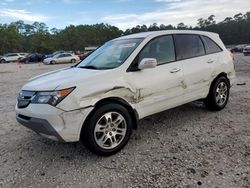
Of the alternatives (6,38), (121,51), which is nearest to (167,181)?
(121,51)

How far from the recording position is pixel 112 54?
4672mm

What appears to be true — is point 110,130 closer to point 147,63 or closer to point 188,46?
point 147,63

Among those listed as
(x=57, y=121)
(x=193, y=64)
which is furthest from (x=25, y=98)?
(x=193, y=64)

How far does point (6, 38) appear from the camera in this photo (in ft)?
255

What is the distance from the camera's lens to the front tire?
3658 millimetres

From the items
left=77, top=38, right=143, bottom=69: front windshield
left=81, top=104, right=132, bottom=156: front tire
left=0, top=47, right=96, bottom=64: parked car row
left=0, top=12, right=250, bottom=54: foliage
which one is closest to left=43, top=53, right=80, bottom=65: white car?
left=0, top=47, right=96, bottom=64: parked car row

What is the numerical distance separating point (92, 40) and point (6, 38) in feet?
92.4

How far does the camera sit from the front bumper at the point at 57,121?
3469 mm

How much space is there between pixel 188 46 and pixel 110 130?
7.79 ft

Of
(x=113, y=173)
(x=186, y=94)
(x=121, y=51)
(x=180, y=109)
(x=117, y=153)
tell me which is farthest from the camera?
(x=180, y=109)

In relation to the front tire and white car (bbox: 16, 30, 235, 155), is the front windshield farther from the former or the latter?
Result: the front tire

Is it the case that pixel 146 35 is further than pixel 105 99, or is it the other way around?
pixel 146 35

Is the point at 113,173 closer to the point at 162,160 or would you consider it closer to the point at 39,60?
the point at 162,160

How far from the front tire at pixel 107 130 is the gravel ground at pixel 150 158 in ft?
0.52
